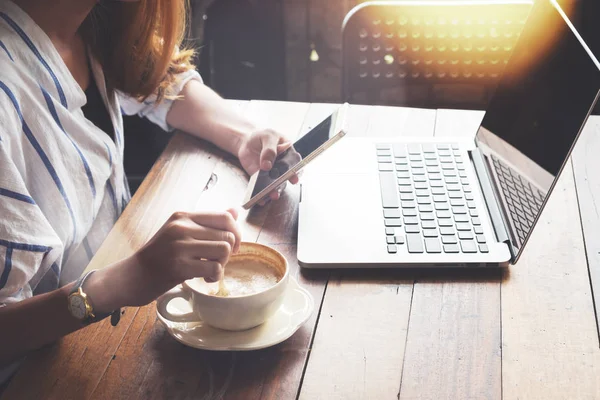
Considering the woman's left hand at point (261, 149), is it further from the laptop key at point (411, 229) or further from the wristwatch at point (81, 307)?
the wristwatch at point (81, 307)

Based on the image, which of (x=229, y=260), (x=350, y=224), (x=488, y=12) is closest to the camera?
(x=229, y=260)

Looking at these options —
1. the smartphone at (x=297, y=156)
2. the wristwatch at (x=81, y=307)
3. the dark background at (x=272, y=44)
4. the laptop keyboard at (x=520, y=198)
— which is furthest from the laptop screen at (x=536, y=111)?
the dark background at (x=272, y=44)

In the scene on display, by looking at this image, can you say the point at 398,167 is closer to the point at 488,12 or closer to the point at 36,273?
the point at 36,273

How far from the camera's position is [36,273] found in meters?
0.83

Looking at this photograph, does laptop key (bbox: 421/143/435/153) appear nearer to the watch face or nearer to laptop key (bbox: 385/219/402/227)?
laptop key (bbox: 385/219/402/227)

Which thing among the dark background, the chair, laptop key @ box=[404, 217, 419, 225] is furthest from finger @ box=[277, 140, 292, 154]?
the dark background

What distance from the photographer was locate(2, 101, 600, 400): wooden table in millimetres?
694

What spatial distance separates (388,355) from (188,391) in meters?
0.22

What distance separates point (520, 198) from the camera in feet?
2.99

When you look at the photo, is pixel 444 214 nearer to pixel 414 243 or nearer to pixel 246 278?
pixel 414 243

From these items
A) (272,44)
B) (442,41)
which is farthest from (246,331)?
(272,44)

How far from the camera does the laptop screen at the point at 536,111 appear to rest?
846 mm

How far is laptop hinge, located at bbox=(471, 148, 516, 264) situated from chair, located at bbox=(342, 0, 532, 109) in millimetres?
613

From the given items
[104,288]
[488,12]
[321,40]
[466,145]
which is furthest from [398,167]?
[321,40]
